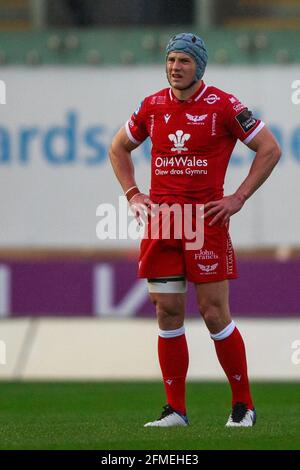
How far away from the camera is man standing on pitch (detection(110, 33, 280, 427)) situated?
7219 mm

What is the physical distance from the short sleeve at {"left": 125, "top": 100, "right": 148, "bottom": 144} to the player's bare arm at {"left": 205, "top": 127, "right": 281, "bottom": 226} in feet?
2.10

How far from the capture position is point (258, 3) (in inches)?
557

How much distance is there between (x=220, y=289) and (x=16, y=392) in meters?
3.49

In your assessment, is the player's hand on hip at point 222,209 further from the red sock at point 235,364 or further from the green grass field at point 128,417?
the green grass field at point 128,417

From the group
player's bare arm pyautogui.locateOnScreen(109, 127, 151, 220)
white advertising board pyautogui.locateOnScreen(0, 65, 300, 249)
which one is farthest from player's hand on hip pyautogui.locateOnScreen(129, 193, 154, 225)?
white advertising board pyautogui.locateOnScreen(0, 65, 300, 249)

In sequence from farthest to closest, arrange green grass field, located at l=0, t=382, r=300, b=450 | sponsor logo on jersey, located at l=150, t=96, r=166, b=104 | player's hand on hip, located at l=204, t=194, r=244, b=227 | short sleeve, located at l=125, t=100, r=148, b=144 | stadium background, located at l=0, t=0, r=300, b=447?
stadium background, located at l=0, t=0, r=300, b=447, short sleeve, located at l=125, t=100, r=148, b=144, sponsor logo on jersey, located at l=150, t=96, r=166, b=104, player's hand on hip, located at l=204, t=194, r=244, b=227, green grass field, located at l=0, t=382, r=300, b=450

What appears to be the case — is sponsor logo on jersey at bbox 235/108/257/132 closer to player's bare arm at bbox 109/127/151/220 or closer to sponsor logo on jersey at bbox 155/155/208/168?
sponsor logo on jersey at bbox 155/155/208/168

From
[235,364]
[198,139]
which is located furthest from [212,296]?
[198,139]

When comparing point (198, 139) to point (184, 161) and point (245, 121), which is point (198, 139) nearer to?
point (184, 161)

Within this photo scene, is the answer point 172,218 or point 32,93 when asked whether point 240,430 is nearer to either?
point 172,218

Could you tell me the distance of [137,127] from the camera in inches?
299
